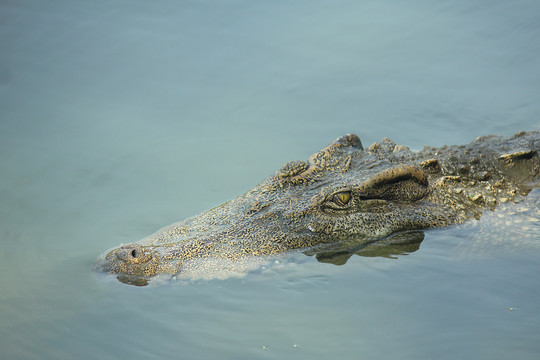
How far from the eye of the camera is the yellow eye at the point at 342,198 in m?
5.62

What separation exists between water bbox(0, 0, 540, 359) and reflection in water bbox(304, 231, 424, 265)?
103 mm

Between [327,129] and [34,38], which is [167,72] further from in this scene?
[327,129]

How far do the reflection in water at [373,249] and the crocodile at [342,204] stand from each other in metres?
0.04

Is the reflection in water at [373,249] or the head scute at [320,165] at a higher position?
the head scute at [320,165]

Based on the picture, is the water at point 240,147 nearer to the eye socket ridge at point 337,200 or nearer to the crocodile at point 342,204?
the crocodile at point 342,204

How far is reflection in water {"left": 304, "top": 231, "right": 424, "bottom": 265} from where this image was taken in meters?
5.39

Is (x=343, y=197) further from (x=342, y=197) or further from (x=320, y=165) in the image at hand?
(x=320, y=165)

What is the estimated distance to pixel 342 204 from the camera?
564 centimetres

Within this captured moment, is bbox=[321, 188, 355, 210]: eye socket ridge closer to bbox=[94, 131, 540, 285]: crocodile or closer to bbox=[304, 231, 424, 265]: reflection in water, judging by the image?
bbox=[94, 131, 540, 285]: crocodile

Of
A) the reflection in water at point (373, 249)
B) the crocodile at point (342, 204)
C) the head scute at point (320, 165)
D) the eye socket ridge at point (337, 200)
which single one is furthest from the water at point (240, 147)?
the head scute at point (320, 165)

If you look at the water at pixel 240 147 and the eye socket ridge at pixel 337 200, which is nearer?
the water at pixel 240 147

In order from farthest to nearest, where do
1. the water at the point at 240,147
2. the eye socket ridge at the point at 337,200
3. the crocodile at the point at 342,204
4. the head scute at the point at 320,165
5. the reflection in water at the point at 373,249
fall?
the head scute at the point at 320,165 < the eye socket ridge at the point at 337,200 < the reflection in water at the point at 373,249 < the crocodile at the point at 342,204 < the water at the point at 240,147

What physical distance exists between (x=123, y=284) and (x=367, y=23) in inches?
332

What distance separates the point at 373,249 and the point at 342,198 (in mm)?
587
